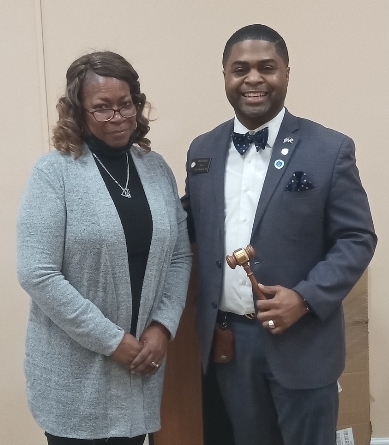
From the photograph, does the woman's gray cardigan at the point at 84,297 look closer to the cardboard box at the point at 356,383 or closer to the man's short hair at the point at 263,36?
the man's short hair at the point at 263,36

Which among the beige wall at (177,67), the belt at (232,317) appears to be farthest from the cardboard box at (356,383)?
the belt at (232,317)

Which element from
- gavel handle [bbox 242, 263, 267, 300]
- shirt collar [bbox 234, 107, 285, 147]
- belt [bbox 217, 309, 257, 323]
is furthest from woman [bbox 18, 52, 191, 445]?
shirt collar [bbox 234, 107, 285, 147]

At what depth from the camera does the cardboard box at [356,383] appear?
224 centimetres

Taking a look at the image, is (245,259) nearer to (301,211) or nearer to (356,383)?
(301,211)

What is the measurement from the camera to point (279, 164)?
1481 millimetres

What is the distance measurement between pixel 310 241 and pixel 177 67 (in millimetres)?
1095

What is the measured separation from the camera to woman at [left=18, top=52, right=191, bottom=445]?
52.9 inches

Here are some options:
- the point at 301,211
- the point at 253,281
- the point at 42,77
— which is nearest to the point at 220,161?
the point at 301,211

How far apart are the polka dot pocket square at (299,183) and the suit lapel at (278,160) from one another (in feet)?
0.12

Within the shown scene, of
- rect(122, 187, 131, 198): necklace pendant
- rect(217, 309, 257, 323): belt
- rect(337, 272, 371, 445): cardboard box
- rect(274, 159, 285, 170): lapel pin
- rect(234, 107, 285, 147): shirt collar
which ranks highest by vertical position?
rect(234, 107, 285, 147): shirt collar

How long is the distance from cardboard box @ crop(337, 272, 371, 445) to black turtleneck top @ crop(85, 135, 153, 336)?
114cm

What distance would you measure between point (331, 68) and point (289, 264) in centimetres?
112

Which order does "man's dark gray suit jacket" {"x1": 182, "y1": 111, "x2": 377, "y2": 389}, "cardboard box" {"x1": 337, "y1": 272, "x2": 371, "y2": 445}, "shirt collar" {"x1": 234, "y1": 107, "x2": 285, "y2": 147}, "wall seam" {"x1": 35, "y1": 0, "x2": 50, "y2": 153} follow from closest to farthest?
"man's dark gray suit jacket" {"x1": 182, "y1": 111, "x2": 377, "y2": 389} < "shirt collar" {"x1": 234, "y1": 107, "x2": 285, "y2": 147} < "wall seam" {"x1": 35, "y1": 0, "x2": 50, "y2": 153} < "cardboard box" {"x1": 337, "y1": 272, "x2": 371, "y2": 445}

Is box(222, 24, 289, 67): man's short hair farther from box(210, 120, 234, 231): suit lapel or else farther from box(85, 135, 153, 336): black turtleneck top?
box(85, 135, 153, 336): black turtleneck top
